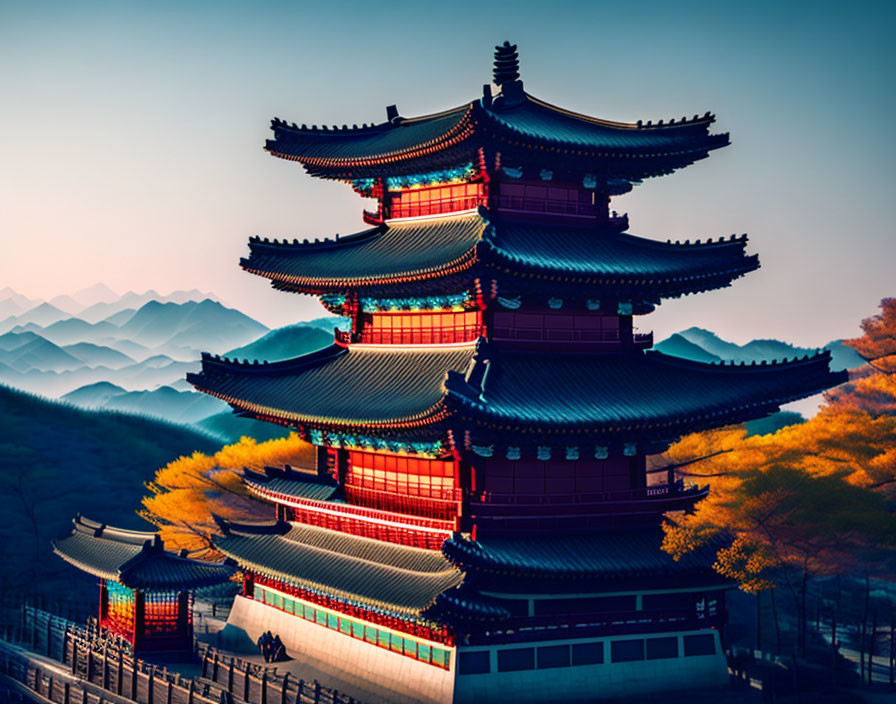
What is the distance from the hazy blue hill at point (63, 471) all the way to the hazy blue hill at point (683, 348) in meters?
93.6

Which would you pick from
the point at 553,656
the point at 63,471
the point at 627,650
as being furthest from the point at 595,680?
the point at 63,471

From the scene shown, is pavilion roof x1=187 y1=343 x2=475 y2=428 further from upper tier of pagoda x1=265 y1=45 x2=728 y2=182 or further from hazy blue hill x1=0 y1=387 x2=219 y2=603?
hazy blue hill x1=0 y1=387 x2=219 y2=603

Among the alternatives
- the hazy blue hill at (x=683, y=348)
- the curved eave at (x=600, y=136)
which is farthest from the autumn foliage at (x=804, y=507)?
the hazy blue hill at (x=683, y=348)

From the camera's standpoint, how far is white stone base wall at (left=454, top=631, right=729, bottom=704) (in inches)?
1177

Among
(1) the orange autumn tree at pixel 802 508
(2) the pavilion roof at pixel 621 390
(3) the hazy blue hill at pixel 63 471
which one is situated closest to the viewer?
(2) the pavilion roof at pixel 621 390

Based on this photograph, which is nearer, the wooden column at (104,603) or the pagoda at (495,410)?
the pagoda at (495,410)

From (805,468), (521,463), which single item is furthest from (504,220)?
(805,468)

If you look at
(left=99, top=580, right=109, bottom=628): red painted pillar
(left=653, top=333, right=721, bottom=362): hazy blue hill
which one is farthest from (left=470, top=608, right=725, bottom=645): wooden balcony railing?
(left=653, top=333, right=721, bottom=362): hazy blue hill

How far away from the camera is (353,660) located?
34.6 m

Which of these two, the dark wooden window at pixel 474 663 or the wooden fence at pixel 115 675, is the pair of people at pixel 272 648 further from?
the dark wooden window at pixel 474 663

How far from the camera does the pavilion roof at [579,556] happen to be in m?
28.9

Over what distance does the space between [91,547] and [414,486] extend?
51.4ft

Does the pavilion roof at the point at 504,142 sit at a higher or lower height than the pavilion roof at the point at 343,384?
higher

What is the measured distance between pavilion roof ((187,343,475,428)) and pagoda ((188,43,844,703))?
109 mm
